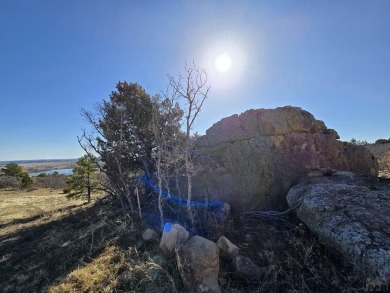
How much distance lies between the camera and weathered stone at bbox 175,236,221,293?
18.1 feet

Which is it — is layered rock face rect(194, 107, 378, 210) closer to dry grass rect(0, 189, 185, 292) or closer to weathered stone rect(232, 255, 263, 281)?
weathered stone rect(232, 255, 263, 281)

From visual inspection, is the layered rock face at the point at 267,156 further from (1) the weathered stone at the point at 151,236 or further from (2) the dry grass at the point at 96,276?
(2) the dry grass at the point at 96,276

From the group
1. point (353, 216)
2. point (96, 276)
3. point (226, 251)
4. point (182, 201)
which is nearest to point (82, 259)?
point (96, 276)

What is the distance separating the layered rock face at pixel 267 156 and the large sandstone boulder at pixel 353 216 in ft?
4.00

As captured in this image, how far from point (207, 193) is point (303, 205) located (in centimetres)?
399

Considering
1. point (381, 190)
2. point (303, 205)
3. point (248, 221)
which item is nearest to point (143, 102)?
point (248, 221)

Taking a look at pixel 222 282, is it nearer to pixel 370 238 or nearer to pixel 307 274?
pixel 307 274

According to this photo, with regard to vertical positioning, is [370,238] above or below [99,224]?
above

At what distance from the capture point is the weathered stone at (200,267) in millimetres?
5531

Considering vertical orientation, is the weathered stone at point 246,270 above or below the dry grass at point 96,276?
above

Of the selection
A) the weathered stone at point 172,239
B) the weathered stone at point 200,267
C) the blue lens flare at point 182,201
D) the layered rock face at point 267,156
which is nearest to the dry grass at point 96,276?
the weathered stone at point 172,239

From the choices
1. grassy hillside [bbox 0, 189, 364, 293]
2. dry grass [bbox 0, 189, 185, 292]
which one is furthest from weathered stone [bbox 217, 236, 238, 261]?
dry grass [bbox 0, 189, 185, 292]

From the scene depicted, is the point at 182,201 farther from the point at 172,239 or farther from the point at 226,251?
the point at 226,251

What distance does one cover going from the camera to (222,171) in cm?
1046
